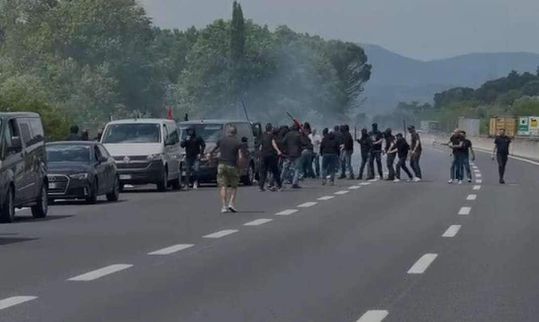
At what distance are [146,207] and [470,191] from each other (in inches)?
415

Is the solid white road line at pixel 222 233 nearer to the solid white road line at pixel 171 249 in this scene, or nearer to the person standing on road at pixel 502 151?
the solid white road line at pixel 171 249

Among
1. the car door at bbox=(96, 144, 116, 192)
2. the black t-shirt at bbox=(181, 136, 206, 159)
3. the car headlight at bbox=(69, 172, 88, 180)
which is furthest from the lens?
the black t-shirt at bbox=(181, 136, 206, 159)

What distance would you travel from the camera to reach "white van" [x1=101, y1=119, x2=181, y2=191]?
3831 centimetres

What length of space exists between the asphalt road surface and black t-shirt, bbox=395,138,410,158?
12122 mm

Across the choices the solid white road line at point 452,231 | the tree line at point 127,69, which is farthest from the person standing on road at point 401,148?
the tree line at point 127,69

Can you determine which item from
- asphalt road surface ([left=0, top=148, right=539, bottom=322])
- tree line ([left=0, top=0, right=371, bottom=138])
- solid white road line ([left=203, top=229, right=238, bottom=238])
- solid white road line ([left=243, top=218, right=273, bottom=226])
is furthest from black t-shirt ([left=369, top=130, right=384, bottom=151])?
tree line ([left=0, top=0, right=371, bottom=138])

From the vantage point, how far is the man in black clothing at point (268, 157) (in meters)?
37.6

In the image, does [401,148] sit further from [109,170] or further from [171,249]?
[171,249]

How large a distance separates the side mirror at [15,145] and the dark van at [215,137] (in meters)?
15.2

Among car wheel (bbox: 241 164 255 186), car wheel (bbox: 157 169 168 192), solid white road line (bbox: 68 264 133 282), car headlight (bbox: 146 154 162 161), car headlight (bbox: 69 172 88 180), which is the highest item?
solid white road line (bbox: 68 264 133 282)

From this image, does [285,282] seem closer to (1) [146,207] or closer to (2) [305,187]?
(1) [146,207]

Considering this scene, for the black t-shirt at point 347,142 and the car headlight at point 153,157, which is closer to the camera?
the car headlight at point 153,157

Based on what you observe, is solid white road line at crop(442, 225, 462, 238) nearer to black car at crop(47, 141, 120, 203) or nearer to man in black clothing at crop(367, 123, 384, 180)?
black car at crop(47, 141, 120, 203)

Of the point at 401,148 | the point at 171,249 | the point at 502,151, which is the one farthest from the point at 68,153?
the point at 502,151
